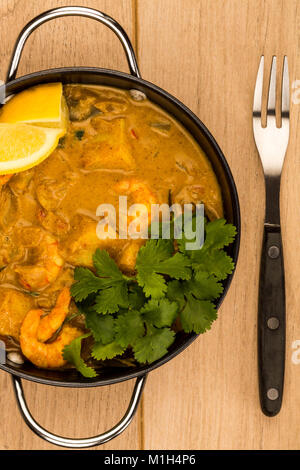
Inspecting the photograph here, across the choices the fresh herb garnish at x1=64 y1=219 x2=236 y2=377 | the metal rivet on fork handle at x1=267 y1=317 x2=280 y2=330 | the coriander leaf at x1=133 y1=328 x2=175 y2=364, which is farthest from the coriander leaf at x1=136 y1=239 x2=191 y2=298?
the metal rivet on fork handle at x1=267 y1=317 x2=280 y2=330

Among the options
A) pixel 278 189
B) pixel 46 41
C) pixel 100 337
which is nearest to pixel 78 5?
pixel 46 41

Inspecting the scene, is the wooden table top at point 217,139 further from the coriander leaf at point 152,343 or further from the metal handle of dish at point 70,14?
the coriander leaf at point 152,343

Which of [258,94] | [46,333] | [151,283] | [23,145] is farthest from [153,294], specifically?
[258,94]

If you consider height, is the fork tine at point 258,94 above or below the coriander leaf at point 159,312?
above

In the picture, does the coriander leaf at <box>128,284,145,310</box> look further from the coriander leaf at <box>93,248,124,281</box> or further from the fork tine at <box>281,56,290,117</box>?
the fork tine at <box>281,56,290,117</box>

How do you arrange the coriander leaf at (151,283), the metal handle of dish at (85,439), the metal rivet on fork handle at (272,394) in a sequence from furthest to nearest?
1. the metal rivet on fork handle at (272,394)
2. the metal handle of dish at (85,439)
3. the coriander leaf at (151,283)

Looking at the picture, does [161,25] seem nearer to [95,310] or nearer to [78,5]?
[78,5]

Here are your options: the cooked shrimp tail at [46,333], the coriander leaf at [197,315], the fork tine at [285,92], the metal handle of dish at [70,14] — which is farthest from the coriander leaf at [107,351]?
the fork tine at [285,92]
